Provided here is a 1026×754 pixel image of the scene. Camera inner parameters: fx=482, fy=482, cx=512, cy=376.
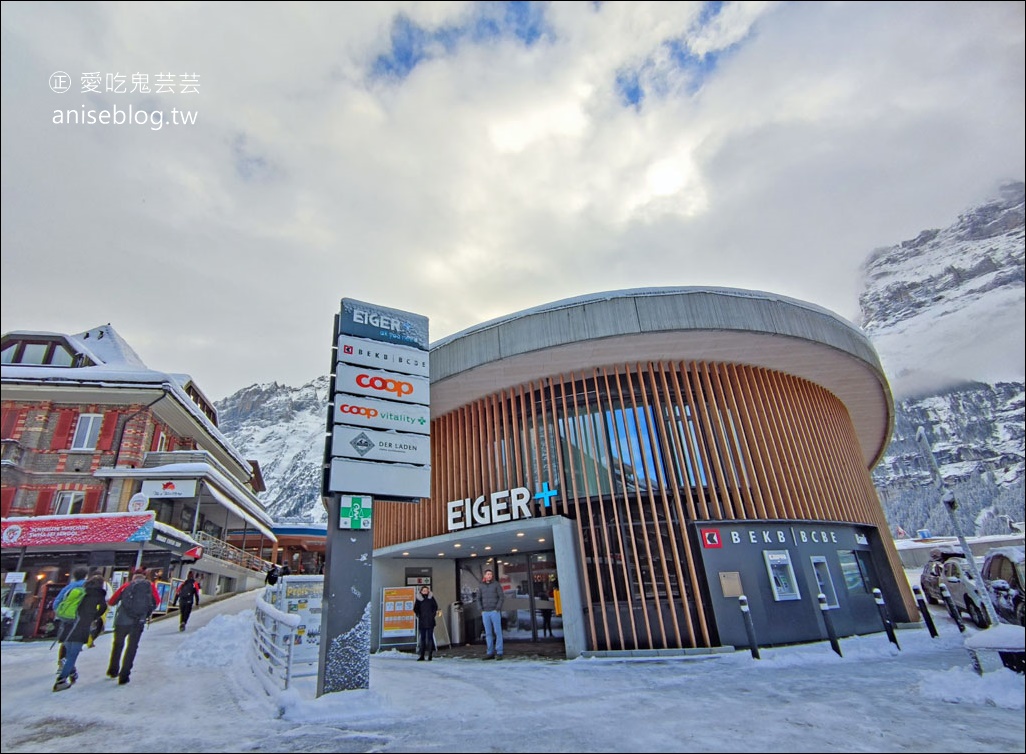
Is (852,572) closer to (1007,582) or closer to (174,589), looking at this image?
(1007,582)

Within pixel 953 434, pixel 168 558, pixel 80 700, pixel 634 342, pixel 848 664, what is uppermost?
pixel 634 342

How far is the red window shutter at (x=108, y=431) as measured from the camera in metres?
3.31

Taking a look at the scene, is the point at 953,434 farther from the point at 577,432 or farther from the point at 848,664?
the point at 577,432

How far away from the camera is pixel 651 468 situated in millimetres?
12320

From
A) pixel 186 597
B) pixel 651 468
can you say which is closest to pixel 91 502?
pixel 186 597

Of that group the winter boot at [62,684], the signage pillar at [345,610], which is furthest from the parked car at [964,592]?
the winter boot at [62,684]

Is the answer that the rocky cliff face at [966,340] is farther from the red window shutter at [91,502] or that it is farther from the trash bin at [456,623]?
the trash bin at [456,623]

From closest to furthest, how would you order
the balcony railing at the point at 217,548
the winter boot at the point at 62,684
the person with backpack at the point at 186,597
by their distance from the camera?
the winter boot at the point at 62,684 → the person with backpack at the point at 186,597 → the balcony railing at the point at 217,548

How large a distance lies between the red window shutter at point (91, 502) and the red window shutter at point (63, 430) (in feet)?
1.18

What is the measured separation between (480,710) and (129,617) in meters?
3.89

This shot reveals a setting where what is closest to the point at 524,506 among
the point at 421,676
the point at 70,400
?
the point at 421,676

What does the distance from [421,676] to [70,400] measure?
7.42 metres

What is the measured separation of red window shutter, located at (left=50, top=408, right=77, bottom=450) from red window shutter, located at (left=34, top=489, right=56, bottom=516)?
30cm

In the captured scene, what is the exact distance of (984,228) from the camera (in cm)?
614
